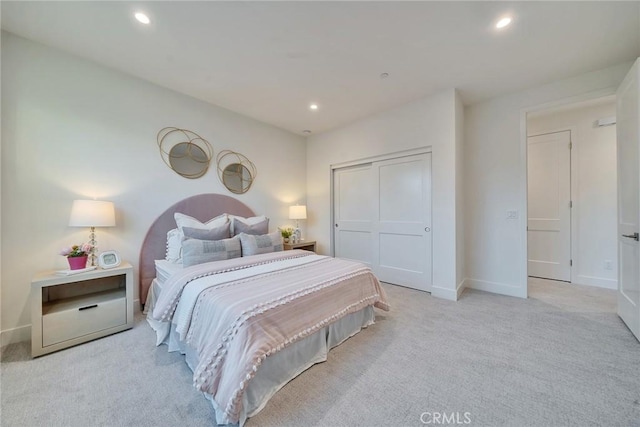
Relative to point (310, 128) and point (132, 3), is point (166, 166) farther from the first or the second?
point (310, 128)

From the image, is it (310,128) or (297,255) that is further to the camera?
(310,128)

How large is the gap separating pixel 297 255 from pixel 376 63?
2.26 m

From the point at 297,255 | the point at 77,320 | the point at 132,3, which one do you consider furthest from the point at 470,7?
the point at 77,320

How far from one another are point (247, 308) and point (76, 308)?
69.6 inches

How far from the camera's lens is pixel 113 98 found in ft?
8.21

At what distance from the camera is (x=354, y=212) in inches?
163

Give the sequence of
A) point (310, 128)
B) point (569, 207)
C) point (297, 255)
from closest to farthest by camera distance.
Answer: point (297, 255) → point (569, 207) → point (310, 128)

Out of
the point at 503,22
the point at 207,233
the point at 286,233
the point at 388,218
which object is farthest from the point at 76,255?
the point at 503,22

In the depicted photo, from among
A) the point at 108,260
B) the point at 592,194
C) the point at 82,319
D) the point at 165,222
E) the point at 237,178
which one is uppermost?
the point at 237,178

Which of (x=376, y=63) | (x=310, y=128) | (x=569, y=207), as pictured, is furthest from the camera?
(x=310, y=128)

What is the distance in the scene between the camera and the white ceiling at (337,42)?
1780 mm

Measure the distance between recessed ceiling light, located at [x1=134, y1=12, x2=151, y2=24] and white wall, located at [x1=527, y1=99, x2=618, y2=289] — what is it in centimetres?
531

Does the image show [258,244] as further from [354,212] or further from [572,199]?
[572,199]

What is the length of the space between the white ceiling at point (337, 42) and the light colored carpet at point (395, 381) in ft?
8.71
